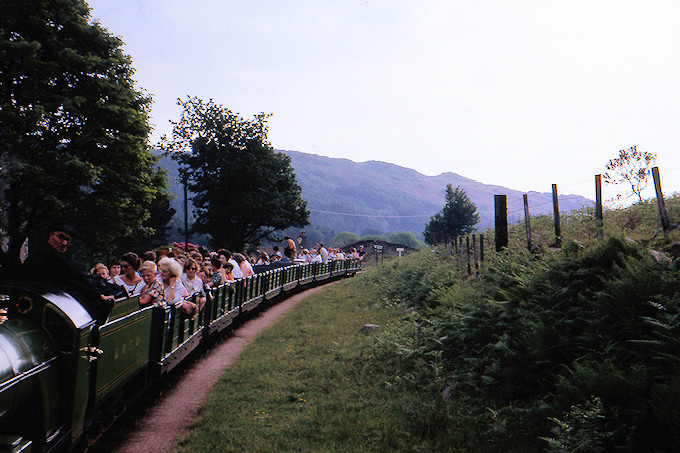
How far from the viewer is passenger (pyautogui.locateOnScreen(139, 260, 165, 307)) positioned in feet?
25.3

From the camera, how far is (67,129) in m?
21.6

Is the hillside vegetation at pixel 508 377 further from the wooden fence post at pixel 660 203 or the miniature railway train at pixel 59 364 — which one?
the miniature railway train at pixel 59 364

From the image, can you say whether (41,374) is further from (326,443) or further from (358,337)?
(358,337)

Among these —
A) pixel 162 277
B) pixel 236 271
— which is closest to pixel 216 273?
pixel 236 271

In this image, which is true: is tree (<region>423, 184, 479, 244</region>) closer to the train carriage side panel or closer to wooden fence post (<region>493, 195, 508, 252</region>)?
wooden fence post (<region>493, 195, 508, 252</region>)

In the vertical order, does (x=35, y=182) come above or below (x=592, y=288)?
above

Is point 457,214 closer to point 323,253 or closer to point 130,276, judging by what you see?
point 323,253

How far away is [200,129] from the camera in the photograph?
144 ft

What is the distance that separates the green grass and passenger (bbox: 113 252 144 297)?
2.25 meters

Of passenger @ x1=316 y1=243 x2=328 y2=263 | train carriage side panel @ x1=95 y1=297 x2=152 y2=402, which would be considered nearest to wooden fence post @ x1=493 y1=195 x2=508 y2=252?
train carriage side panel @ x1=95 y1=297 x2=152 y2=402

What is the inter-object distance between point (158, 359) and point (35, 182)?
16030 millimetres

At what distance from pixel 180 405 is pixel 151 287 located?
1986 millimetres

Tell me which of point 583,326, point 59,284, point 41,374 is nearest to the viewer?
point 41,374

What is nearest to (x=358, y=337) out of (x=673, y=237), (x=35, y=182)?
(x=673, y=237)
